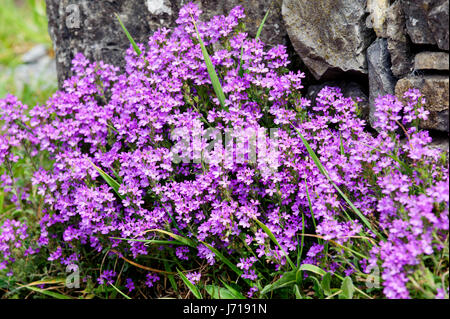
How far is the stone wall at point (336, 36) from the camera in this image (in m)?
2.82

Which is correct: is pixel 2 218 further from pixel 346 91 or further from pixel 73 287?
pixel 346 91

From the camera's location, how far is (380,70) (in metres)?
3.12

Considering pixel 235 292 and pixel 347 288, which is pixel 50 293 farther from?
pixel 347 288

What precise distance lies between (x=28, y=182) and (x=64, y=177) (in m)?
1.22

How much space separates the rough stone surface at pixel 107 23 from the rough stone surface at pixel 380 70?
122cm

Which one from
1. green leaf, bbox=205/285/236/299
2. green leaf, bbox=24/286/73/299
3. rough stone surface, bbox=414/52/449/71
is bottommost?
green leaf, bbox=24/286/73/299

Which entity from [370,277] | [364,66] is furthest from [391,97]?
[370,277]

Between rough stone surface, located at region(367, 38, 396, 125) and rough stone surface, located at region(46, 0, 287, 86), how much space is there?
1224 millimetres

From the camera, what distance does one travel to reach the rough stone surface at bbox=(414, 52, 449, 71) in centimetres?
274

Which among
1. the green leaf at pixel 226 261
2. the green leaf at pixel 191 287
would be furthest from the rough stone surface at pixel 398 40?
the green leaf at pixel 191 287

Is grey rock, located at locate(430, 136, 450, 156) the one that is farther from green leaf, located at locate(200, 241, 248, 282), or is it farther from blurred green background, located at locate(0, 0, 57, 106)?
blurred green background, located at locate(0, 0, 57, 106)

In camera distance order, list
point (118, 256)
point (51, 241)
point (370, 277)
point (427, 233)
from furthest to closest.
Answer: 1. point (51, 241)
2. point (118, 256)
3. point (370, 277)
4. point (427, 233)

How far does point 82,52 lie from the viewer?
4098 millimetres

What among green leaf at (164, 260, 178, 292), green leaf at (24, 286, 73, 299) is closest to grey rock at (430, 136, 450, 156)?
green leaf at (164, 260, 178, 292)
